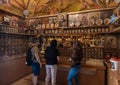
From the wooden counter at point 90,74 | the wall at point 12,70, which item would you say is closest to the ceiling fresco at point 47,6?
the wall at point 12,70

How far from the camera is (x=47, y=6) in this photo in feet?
18.4

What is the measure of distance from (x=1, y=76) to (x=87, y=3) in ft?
14.1

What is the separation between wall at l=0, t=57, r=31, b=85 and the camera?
3.83m

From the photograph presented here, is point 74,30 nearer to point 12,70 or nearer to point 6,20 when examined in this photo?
point 6,20

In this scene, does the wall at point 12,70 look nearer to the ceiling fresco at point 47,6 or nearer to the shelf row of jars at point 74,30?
→ the shelf row of jars at point 74,30

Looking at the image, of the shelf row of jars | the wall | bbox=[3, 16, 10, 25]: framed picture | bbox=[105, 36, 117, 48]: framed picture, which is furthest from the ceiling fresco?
the wall

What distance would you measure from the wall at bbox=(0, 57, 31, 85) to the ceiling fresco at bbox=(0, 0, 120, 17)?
205cm

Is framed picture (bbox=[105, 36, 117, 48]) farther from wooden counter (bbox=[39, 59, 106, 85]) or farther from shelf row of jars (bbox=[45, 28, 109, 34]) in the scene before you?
wooden counter (bbox=[39, 59, 106, 85])

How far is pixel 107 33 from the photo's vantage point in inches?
177

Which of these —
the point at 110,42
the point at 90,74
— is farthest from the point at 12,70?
the point at 110,42

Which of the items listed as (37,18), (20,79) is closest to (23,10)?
(37,18)

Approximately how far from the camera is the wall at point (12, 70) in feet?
12.6

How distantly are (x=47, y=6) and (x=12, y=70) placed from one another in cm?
329

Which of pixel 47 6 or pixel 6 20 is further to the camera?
pixel 47 6
